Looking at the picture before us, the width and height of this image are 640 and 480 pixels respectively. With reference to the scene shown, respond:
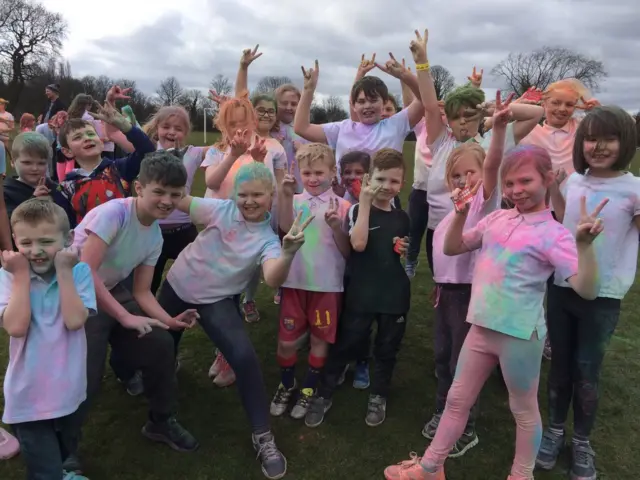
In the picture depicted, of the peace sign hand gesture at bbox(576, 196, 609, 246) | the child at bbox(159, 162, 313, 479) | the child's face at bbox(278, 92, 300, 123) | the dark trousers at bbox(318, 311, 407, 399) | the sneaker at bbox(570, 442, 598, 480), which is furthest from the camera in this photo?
the child's face at bbox(278, 92, 300, 123)

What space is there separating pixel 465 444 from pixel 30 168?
11.7 feet

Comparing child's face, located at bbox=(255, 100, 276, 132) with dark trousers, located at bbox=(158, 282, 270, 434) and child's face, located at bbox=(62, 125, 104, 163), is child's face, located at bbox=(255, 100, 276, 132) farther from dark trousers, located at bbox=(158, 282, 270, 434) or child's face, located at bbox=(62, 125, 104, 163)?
dark trousers, located at bbox=(158, 282, 270, 434)

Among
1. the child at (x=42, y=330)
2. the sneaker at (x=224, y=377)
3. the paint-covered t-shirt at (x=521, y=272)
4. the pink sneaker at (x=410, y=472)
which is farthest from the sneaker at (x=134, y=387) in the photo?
the paint-covered t-shirt at (x=521, y=272)

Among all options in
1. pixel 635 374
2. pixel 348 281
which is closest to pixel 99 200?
pixel 348 281

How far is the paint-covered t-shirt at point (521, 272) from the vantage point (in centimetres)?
238

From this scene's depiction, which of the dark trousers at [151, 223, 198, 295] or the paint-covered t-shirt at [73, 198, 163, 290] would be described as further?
the dark trousers at [151, 223, 198, 295]

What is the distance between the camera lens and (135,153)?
3564mm

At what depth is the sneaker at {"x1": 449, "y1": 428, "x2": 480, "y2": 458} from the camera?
301 cm

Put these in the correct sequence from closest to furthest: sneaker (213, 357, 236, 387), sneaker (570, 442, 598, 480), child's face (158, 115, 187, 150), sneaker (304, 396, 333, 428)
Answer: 1. sneaker (570, 442, 598, 480)
2. sneaker (304, 396, 333, 428)
3. sneaker (213, 357, 236, 387)
4. child's face (158, 115, 187, 150)

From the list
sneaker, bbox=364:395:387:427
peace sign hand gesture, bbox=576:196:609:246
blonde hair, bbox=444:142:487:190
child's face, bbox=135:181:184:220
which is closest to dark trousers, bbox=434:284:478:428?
sneaker, bbox=364:395:387:427

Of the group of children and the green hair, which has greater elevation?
the green hair

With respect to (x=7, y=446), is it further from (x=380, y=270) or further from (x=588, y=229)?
(x=588, y=229)

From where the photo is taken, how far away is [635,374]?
13.4ft

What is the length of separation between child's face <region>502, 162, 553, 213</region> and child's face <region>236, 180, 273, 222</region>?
1426 millimetres
